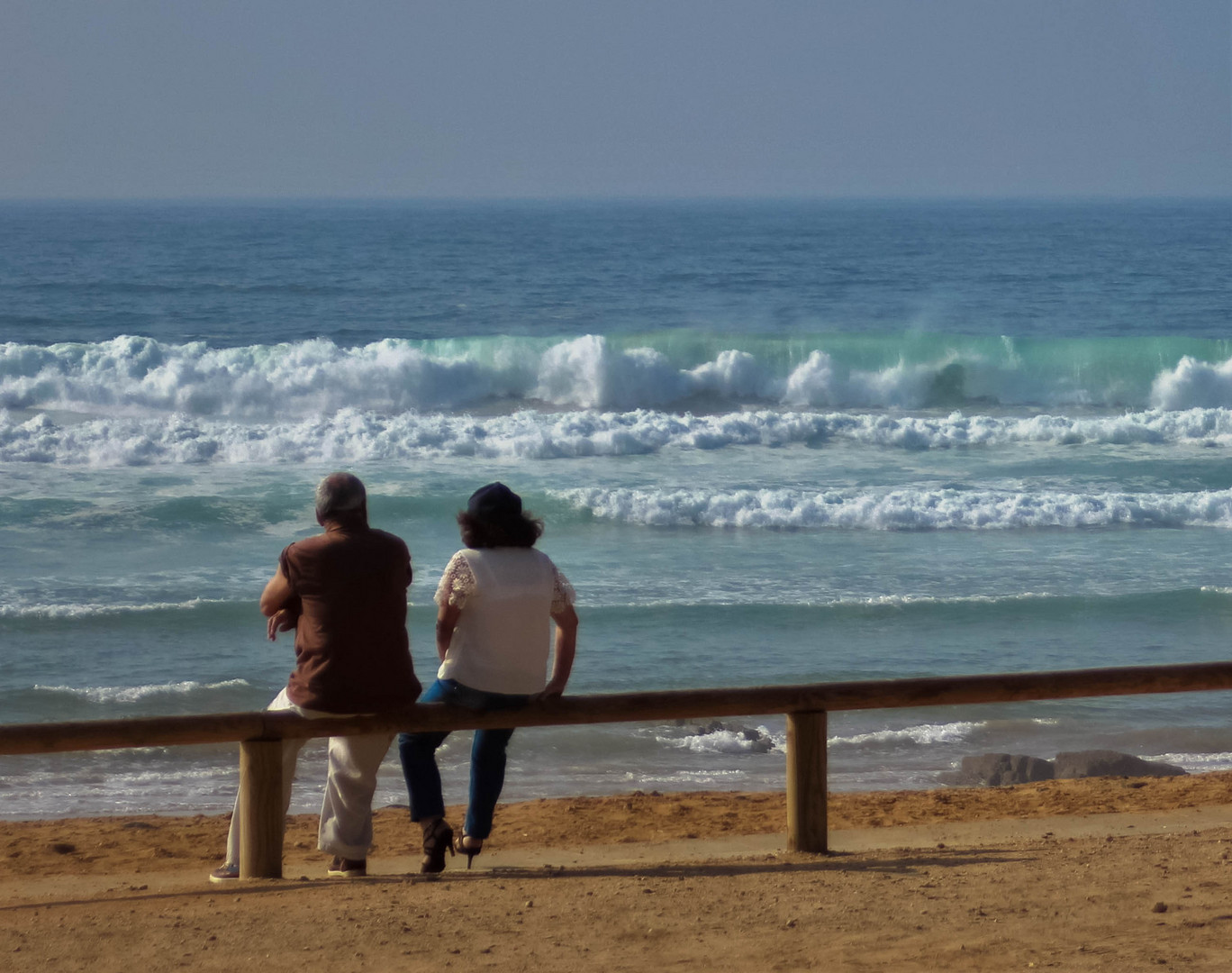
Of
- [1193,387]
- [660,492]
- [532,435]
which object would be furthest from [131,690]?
[1193,387]

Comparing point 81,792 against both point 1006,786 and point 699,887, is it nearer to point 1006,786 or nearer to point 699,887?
point 699,887

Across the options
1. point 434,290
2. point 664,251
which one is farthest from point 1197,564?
point 664,251

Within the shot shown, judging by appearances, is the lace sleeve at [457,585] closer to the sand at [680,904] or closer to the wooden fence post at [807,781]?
the sand at [680,904]

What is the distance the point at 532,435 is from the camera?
64.0 feet

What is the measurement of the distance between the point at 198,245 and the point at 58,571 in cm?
4799

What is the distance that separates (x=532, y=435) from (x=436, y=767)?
49.9 ft

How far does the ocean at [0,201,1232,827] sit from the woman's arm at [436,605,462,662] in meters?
2.71

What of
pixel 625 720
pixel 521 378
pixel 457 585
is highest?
pixel 457 585

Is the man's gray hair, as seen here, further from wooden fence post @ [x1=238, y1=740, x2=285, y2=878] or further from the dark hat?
wooden fence post @ [x1=238, y1=740, x2=285, y2=878]

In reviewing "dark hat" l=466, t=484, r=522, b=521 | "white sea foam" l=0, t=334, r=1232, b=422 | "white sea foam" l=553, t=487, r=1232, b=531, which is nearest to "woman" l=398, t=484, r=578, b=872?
"dark hat" l=466, t=484, r=522, b=521

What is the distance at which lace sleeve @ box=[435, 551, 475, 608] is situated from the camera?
4.16m

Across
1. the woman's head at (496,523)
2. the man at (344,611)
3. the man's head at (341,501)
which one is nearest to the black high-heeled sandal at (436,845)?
the man at (344,611)

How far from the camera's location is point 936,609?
10422 mm

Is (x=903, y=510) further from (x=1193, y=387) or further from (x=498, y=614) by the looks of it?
(x=1193, y=387)
